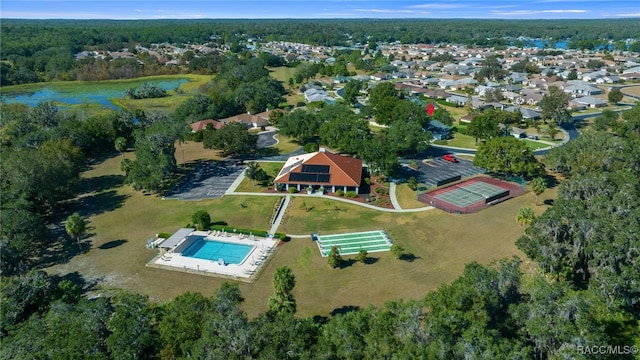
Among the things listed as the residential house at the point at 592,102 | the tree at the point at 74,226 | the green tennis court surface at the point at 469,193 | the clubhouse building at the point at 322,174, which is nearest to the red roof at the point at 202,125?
the clubhouse building at the point at 322,174

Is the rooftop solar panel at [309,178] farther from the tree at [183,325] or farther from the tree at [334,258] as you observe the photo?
the tree at [183,325]

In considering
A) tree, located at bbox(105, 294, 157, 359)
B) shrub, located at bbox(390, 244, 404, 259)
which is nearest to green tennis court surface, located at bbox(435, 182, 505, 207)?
shrub, located at bbox(390, 244, 404, 259)

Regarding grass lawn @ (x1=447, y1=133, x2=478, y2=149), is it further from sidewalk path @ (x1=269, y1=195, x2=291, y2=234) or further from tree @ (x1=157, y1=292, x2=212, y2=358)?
tree @ (x1=157, y1=292, x2=212, y2=358)

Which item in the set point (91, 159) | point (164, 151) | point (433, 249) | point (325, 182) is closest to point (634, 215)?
point (433, 249)

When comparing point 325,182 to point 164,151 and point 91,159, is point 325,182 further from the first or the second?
point 91,159

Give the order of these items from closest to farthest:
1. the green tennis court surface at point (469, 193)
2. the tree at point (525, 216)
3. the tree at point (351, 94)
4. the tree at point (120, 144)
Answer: the tree at point (525, 216) < the green tennis court surface at point (469, 193) < the tree at point (120, 144) < the tree at point (351, 94)
